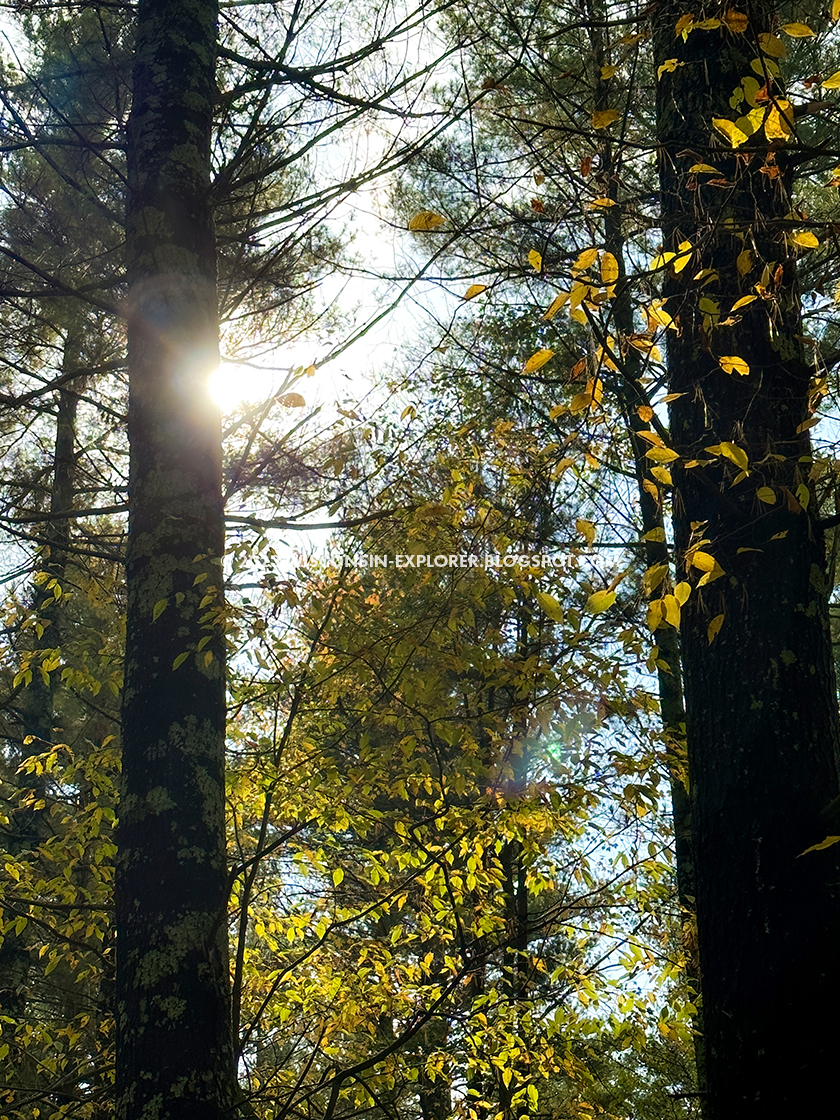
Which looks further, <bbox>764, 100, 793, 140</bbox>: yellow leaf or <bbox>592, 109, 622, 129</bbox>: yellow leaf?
<bbox>592, 109, 622, 129</bbox>: yellow leaf

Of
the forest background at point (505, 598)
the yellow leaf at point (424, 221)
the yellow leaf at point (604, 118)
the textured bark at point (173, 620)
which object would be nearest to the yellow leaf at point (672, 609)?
the forest background at point (505, 598)

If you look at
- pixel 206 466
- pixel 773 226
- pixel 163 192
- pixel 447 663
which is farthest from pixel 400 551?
pixel 773 226

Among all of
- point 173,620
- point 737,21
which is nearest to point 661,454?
point 737,21

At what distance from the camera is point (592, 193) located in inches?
111

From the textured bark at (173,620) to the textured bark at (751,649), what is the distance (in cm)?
114

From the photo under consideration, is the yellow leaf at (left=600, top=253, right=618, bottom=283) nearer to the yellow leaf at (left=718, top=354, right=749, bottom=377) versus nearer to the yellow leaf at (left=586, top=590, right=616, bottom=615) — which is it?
the yellow leaf at (left=718, top=354, right=749, bottom=377)

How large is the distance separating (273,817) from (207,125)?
11.5 feet

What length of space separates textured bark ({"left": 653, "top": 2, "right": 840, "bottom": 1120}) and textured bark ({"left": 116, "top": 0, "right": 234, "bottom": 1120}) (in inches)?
44.9

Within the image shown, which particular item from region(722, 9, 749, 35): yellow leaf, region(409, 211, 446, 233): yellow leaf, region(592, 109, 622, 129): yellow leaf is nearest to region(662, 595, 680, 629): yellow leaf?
region(409, 211, 446, 233): yellow leaf

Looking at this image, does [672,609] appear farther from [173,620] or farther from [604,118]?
[173,620]

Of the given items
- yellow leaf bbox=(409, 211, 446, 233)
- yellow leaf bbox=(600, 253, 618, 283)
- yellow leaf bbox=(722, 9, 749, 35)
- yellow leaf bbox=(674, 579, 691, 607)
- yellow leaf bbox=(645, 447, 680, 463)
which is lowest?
yellow leaf bbox=(674, 579, 691, 607)

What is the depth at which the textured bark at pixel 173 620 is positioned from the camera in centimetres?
195

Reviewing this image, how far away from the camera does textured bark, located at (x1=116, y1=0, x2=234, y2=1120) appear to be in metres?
1.95

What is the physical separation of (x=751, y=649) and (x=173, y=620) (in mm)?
1465
